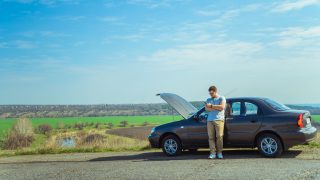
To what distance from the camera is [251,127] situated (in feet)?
43.5

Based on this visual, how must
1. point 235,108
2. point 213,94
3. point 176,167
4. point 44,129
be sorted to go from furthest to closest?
point 44,129
point 235,108
point 213,94
point 176,167

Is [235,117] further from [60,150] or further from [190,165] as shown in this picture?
[60,150]

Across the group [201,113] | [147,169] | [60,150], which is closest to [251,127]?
[201,113]

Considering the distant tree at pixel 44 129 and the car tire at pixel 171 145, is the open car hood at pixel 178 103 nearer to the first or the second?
the car tire at pixel 171 145

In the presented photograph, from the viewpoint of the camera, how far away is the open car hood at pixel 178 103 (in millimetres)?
17434

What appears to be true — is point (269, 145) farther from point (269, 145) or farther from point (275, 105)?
point (275, 105)

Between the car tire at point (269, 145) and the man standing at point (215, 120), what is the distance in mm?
1101

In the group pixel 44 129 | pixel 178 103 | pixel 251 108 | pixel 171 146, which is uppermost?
pixel 178 103

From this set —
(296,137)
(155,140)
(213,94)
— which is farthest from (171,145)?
(296,137)

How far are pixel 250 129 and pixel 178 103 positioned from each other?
4.91m

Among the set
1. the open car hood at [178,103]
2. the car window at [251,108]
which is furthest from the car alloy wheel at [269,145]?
the open car hood at [178,103]

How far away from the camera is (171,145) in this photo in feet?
48.0

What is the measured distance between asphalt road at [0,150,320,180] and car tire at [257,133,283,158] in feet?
0.71

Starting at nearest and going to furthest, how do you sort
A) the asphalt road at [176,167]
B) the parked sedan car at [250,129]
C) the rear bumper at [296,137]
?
the asphalt road at [176,167] < the rear bumper at [296,137] < the parked sedan car at [250,129]
